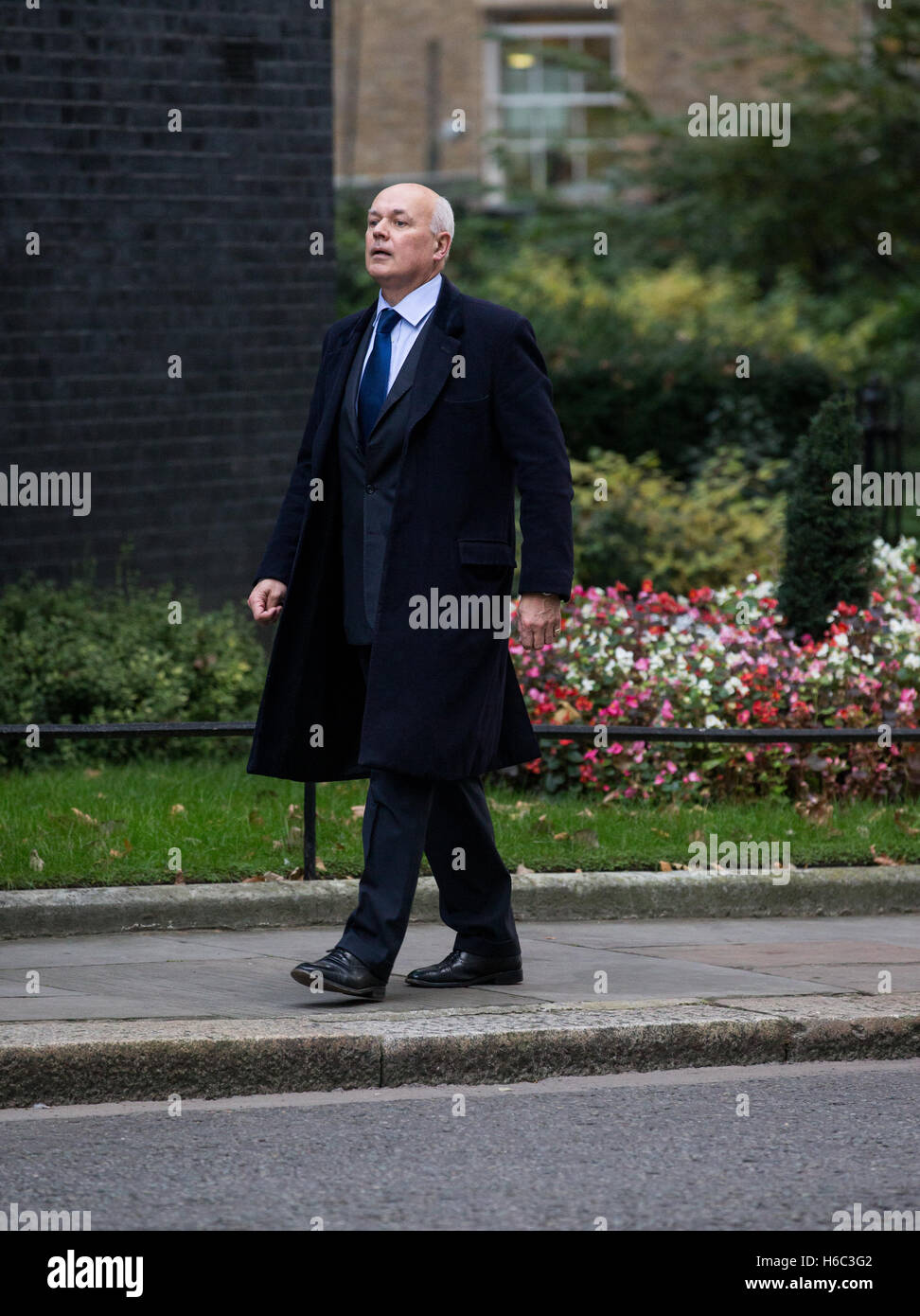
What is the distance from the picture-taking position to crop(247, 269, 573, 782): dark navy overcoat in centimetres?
536

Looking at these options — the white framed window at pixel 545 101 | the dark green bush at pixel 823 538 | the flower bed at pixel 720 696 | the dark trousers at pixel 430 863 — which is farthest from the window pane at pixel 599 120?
the dark trousers at pixel 430 863

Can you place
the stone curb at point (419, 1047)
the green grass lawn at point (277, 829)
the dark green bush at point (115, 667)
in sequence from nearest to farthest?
1. the stone curb at point (419, 1047)
2. the green grass lawn at point (277, 829)
3. the dark green bush at point (115, 667)

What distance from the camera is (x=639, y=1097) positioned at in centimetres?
508

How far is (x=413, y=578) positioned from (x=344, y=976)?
3.42 feet

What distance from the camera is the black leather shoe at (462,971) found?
573 centimetres

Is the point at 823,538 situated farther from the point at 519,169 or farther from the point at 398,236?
the point at 519,169

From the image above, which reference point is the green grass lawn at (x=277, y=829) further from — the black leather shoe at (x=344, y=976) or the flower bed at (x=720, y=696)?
the black leather shoe at (x=344, y=976)

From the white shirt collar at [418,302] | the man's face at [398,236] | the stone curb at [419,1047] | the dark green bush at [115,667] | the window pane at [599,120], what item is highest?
the window pane at [599,120]

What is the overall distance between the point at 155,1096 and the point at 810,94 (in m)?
20.0

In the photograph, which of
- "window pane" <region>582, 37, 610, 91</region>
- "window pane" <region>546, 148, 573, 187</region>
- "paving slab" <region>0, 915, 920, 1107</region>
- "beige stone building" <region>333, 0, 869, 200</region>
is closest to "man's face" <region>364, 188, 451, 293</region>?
"paving slab" <region>0, 915, 920, 1107</region>

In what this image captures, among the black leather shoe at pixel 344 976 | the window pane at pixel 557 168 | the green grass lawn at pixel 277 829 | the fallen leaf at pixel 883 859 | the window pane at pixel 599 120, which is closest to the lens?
the black leather shoe at pixel 344 976

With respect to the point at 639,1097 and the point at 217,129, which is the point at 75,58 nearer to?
the point at 217,129

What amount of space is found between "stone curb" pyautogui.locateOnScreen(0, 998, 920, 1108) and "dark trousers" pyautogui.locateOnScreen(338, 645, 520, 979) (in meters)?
0.25

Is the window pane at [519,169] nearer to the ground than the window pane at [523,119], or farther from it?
nearer to the ground
